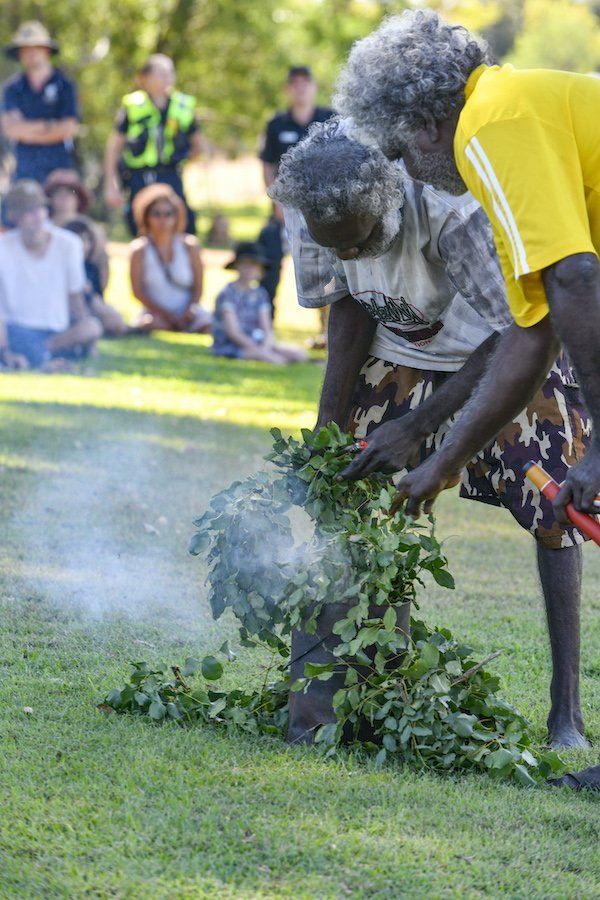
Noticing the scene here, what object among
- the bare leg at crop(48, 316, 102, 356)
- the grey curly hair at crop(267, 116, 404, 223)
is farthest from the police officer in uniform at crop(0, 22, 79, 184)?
the grey curly hair at crop(267, 116, 404, 223)

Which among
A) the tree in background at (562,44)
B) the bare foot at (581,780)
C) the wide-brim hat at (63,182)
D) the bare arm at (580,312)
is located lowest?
the bare foot at (581,780)

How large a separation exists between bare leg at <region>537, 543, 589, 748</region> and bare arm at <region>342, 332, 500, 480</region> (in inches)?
20.9

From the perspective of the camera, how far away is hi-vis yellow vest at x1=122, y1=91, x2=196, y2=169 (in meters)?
12.5

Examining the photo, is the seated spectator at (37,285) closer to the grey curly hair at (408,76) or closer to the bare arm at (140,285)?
the bare arm at (140,285)

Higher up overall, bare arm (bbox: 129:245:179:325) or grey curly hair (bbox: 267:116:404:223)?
grey curly hair (bbox: 267:116:404:223)

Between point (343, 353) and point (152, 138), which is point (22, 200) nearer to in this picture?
point (152, 138)

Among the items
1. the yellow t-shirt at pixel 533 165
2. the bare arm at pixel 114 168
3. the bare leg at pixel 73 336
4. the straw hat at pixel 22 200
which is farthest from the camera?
the bare arm at pixel 114 168

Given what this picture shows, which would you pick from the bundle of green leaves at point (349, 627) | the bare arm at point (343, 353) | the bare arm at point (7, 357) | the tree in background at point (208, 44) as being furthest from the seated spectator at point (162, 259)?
the tree in background at point (208, 44)

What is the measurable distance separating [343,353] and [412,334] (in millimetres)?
232

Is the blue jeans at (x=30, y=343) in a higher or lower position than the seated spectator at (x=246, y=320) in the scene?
lower

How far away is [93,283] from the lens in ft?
40.1

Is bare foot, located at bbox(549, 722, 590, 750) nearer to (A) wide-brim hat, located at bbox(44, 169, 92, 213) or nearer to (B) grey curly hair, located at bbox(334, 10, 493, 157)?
(B) grey curly hair, located at bbox(334, 10, 493, 157)

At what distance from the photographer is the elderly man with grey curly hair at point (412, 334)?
132 inches

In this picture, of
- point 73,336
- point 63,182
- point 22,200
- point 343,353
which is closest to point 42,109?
point 63,182
